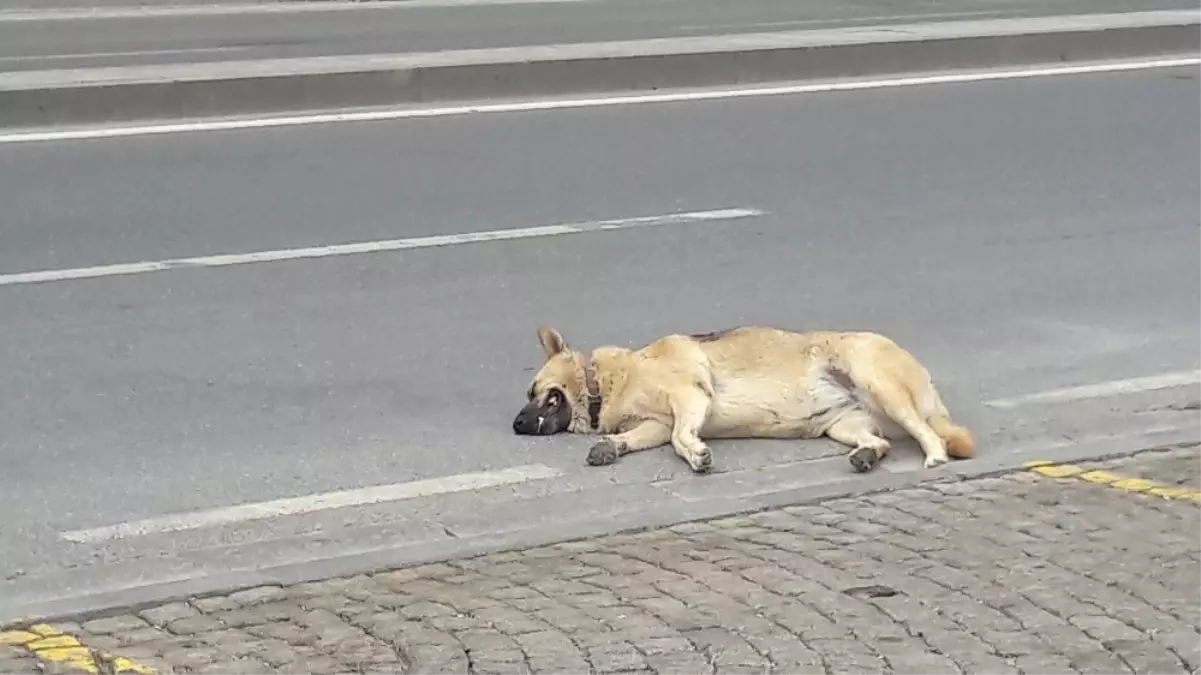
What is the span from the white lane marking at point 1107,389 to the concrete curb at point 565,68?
7.24 metres

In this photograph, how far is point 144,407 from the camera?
6.65 metres

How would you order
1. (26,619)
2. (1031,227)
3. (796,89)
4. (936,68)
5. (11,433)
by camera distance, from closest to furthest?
(26,619) → (11,433) → (1031,227) → (796,89) → (936,68)

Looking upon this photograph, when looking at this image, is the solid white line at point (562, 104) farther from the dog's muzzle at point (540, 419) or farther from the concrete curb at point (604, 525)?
the concrete curb at point (604, 525)

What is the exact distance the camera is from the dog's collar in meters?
6.44

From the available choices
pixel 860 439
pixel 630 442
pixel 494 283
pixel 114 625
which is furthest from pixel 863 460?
pixel 494 283

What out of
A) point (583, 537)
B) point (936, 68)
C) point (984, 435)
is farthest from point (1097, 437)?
point (936, 68)

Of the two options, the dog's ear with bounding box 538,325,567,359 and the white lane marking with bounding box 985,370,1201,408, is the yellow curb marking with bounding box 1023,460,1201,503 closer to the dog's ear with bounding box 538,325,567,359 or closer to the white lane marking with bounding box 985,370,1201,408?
the white lane marking with bounding box 985,370,1201,408

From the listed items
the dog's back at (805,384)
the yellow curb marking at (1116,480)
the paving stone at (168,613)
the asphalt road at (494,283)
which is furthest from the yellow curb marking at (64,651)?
the yellow curb marking at (1116,480)

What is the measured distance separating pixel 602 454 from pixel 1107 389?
199 cm

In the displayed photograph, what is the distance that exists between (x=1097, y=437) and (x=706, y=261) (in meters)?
2.70

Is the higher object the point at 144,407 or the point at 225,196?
the point at 225,196

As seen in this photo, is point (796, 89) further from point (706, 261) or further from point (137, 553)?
point (137, 553)

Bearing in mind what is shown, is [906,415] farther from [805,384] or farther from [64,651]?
[64,651]

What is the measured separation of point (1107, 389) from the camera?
7.01 m
